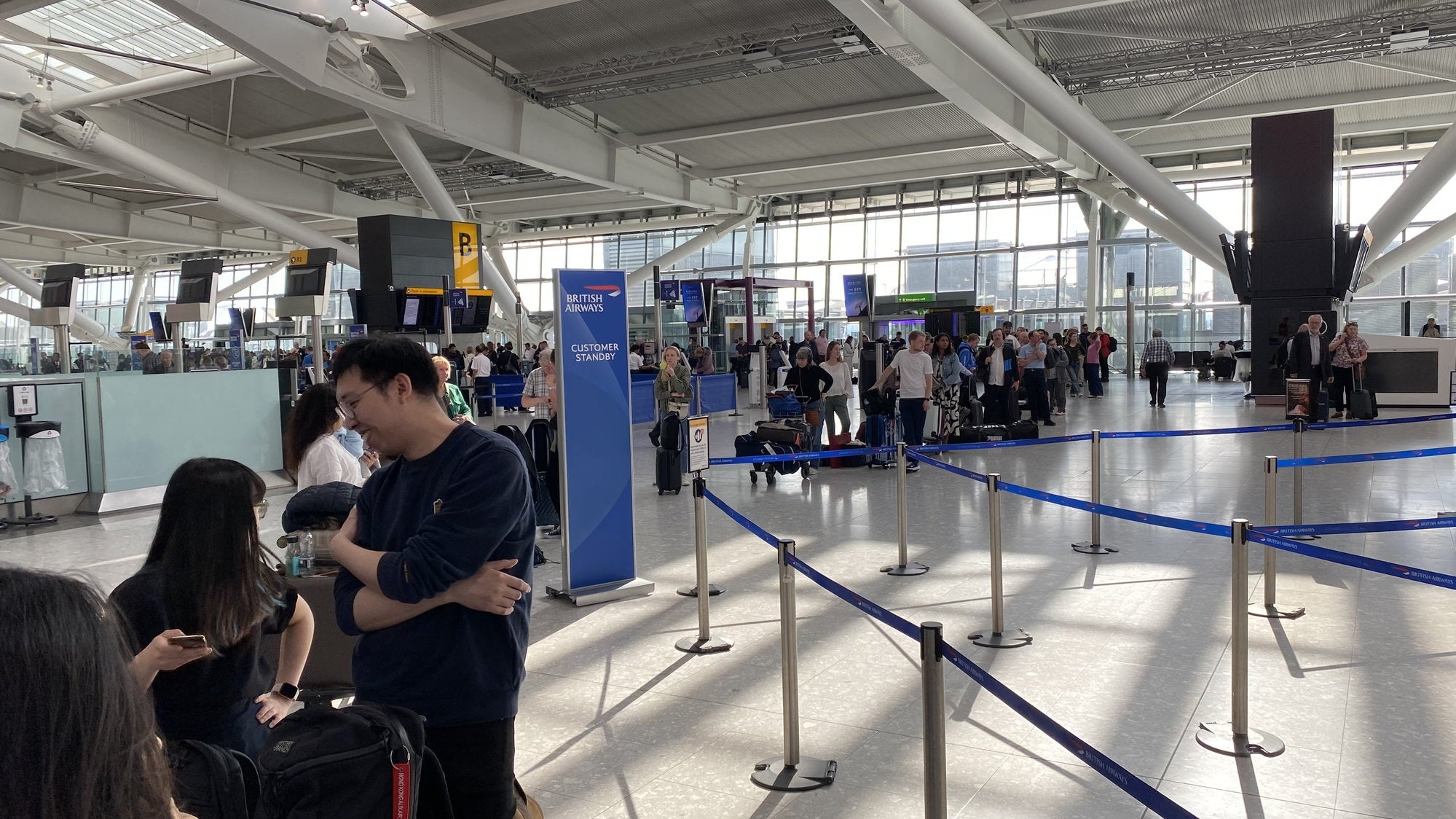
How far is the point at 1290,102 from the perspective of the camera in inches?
963

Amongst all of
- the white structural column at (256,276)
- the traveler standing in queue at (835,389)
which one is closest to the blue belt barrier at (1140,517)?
the traveler standing in queue at (835,389)

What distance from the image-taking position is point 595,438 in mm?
6441

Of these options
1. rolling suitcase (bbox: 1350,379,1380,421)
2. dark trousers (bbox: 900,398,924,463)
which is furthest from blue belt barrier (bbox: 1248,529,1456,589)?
rolling suitcase (bbox: 1350,379,1380,421)

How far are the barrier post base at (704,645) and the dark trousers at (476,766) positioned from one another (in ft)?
9.90

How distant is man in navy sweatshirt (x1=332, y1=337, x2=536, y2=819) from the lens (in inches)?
85.7

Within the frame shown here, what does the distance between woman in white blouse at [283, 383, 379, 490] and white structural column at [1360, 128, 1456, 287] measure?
20.5 meters

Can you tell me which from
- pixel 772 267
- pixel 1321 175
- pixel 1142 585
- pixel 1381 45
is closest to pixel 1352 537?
pixel 1142 585

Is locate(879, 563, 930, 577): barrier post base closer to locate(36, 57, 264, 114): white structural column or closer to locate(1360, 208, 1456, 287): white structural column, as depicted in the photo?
locate(36, 57, 264, 114): white structural column

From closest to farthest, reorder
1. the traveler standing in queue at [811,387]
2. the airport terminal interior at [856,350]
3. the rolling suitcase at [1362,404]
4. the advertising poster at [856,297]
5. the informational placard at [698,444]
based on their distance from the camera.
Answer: the airport terminal interior at [856,350] → the informational placard at [698,444] → the traveler standing in queue at [811,387] → the rolling suitcase at [1362,404] → the advertising poster at [856,297]

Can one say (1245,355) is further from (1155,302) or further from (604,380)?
(604,380)

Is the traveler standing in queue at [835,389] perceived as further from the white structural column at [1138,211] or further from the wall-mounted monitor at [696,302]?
the white structural column at [1138,211]

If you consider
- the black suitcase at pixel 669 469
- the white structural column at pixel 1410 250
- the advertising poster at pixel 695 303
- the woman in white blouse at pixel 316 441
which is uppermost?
the white structural column at pixel 1410 250

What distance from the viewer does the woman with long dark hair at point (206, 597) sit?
2.42m

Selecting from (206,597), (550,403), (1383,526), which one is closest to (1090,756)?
(206,597)
